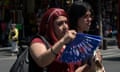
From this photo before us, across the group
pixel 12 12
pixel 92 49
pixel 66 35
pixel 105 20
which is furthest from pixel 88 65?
pixel 105 20

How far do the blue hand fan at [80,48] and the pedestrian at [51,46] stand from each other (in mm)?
51

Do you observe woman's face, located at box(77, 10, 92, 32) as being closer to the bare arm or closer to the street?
the bare arm

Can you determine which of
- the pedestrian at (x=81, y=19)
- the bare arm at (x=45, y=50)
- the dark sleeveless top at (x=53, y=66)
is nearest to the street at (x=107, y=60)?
the pedestrian at (x=81, y=19)

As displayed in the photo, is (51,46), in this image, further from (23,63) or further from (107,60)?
(107,60)

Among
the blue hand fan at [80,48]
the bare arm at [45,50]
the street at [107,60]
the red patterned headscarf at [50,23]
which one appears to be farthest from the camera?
the street at [107,60]

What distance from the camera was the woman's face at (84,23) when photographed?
3.55m

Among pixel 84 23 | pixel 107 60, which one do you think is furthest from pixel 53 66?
pixel 107 60

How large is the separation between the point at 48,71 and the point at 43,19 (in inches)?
16.1

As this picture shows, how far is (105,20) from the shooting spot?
34.2 metres

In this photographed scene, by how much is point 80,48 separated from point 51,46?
0.75ft

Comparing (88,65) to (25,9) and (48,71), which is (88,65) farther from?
(25,9)

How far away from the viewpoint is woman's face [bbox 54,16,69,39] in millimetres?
3411

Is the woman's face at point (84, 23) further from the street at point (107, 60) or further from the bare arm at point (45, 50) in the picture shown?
the street at point (107, 60)

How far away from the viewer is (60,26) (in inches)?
135
